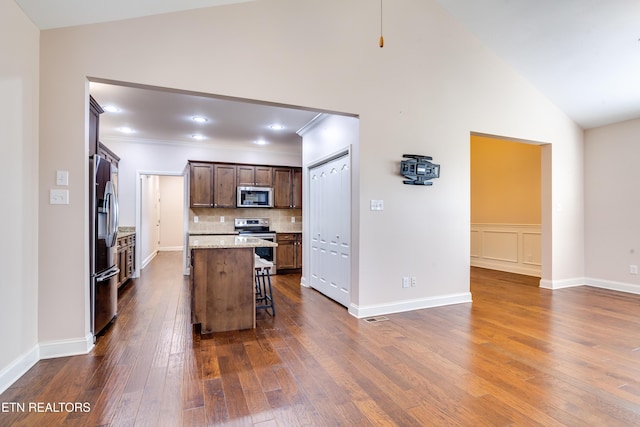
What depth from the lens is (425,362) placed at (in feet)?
8.10

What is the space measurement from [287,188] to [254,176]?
742 mm

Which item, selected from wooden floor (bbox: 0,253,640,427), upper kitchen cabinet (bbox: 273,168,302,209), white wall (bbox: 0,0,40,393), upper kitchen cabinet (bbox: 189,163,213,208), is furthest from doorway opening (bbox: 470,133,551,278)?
white wall (bbox: 0,0,40,393)

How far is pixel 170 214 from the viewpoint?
1094 centimetres

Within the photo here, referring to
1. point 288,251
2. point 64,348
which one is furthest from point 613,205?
point 64,348

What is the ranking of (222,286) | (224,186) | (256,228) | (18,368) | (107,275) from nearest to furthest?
(18,368)
(107,275)
(222,286)
(224,186)
(256,228)

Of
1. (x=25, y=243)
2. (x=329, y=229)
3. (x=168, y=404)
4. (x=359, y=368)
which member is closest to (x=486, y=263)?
(x=329, y=229)

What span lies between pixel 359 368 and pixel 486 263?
18.4 feet

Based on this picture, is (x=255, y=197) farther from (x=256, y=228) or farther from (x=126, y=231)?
(x=126, y=231)

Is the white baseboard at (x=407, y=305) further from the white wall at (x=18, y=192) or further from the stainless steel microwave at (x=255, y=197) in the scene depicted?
the stainless steel microwave at (x=255, y=197)

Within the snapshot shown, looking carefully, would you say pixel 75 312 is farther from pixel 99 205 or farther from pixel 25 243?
pixel 99 205

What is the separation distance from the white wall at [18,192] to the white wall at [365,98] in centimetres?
8

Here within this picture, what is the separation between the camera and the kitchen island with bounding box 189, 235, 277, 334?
314 cm

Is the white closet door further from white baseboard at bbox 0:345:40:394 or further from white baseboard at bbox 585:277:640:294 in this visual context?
white baseboard at bbox 585:277:640:294

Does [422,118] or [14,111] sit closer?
[14,111]
